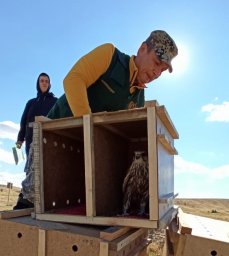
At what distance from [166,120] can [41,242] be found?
101 centimetres

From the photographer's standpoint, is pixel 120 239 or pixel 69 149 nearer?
pixel 120 239

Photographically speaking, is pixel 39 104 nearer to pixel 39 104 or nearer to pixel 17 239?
pixel 39 104

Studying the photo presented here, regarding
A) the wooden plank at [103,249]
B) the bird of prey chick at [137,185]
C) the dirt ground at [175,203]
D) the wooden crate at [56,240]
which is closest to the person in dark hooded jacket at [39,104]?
the dirt ground at [175,203]

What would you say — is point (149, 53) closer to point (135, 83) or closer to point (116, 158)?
point (135, 83)

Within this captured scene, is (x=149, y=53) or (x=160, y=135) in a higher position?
(x=149, y=53)

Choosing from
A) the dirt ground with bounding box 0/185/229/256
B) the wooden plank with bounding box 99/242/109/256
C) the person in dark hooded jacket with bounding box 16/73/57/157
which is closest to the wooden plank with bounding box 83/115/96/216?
the wooden plank with bounding box 99/242/109/256

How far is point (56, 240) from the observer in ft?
7.14

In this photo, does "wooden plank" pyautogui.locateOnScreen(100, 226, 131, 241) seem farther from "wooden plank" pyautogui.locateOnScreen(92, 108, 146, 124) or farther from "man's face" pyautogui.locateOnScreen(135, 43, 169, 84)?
"man's face" pyautogui.locateOnScreen(135, 43, 169, 84)

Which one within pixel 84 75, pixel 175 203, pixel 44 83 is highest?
pixel 44 83

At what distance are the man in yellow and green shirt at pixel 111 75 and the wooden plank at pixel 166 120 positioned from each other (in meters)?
0.42

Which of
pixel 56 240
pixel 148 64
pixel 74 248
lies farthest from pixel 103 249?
pixel 148 64

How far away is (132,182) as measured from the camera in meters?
2.61

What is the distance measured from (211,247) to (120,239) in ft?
1.98

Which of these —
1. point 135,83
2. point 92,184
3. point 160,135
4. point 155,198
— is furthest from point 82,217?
point 135,83
